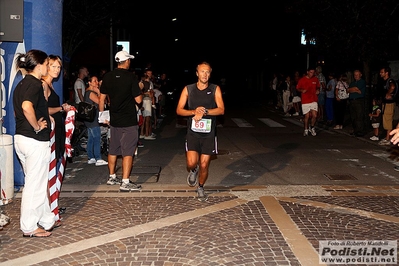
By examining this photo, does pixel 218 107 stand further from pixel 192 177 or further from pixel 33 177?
pixel 33 177

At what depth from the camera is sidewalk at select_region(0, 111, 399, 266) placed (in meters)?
5.07

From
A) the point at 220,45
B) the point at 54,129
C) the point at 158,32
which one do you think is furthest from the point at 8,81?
the point at 220,45

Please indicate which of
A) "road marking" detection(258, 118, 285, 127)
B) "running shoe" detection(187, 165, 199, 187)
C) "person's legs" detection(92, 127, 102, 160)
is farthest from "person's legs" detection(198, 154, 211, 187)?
"road marking" detection(258, 118, 285, 127)

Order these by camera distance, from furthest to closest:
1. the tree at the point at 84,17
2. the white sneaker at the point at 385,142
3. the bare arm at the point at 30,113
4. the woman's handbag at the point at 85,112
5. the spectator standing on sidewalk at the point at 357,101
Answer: the tree at the point at 84,17 < the spectator standing on sidewalk at the point at 357,101 < the white sneaker at the point at 385,142 < the woman's handbag at the point at 85,112 < the bare arm at the point at 30,113

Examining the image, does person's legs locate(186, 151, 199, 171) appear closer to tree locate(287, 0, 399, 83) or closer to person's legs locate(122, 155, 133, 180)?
person's legs locate(122, 155, 133, 180)

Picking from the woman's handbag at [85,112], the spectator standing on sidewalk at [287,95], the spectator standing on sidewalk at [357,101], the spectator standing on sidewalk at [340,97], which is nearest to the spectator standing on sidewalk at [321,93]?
the spectator standing on sidewalk at [340,97]

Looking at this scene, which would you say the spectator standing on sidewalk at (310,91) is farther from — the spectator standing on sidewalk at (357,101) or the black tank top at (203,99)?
the black tank top at (203,99)

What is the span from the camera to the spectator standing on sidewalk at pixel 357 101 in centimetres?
1438

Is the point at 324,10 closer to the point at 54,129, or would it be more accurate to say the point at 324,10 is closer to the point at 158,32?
the point at 54,129

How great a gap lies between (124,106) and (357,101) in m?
8.75

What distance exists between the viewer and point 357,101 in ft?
47.5

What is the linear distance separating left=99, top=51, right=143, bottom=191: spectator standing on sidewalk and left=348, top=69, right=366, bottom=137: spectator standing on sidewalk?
8469 mm

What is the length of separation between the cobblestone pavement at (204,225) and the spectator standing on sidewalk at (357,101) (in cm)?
661

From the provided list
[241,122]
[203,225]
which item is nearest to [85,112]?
[203,225]
